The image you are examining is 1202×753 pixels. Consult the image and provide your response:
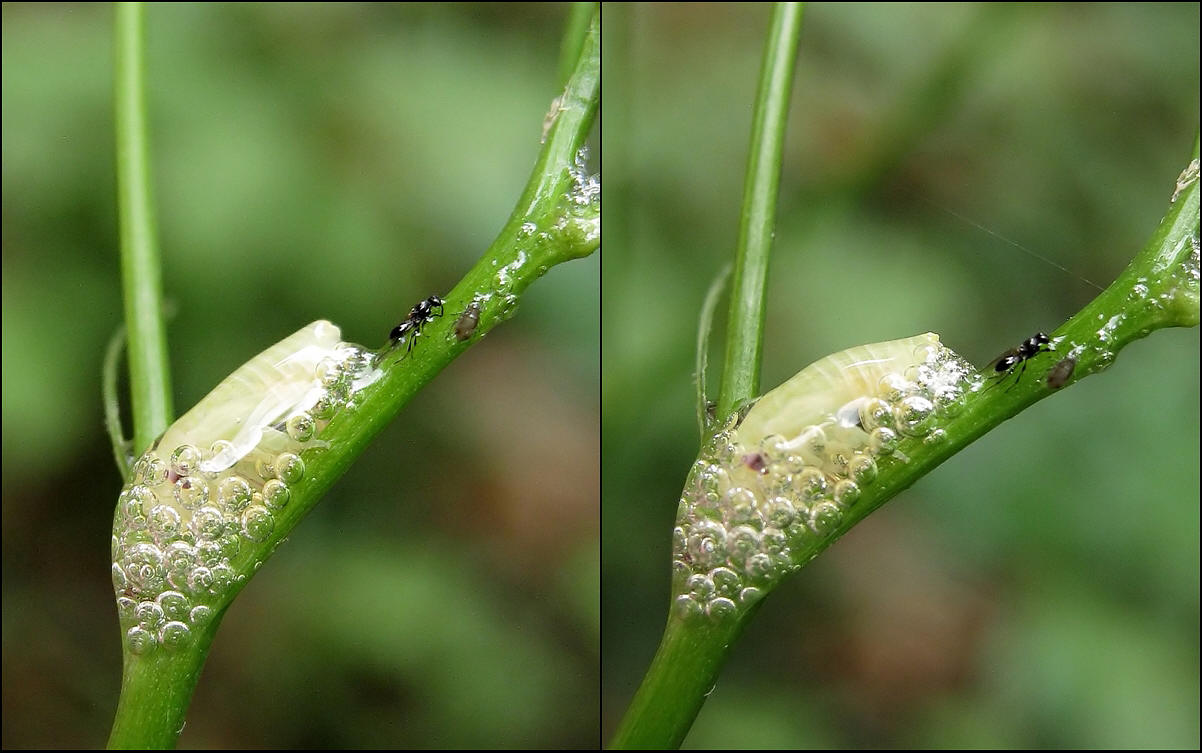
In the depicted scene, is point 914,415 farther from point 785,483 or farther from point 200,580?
point 200,580

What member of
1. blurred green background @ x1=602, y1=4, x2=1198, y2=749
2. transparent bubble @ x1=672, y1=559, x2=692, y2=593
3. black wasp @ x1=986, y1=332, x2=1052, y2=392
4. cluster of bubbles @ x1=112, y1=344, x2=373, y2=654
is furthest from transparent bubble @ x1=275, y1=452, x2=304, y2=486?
blurred green background @ x1=602, y1=4, x2=1198, y2=749

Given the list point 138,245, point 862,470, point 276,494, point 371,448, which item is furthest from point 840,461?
point 371,448

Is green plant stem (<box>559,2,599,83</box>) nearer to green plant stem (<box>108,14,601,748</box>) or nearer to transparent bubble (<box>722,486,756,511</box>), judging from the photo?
green plant stem (<box>108,14,601,748</box>)

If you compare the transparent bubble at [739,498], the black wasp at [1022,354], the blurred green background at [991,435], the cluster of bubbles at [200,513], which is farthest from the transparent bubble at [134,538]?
the blurred green background at [991,435]

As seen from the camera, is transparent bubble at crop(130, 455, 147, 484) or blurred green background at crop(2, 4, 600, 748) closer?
transparent bubble at crop(130, 455, 147, 484)

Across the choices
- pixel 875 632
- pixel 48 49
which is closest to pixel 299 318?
pixel 48 49

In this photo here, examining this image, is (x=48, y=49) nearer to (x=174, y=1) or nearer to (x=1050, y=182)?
(x=174, y=1)
